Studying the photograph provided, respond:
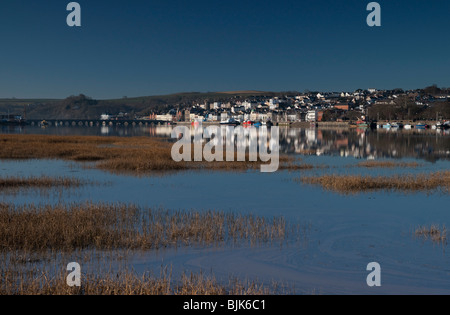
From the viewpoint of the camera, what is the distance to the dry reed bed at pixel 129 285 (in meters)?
9.70

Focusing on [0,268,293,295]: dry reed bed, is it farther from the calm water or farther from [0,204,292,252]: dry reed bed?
[0,204,292,252]: dry reed bed

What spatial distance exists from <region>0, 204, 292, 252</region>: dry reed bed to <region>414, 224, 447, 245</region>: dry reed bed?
4.39 meters

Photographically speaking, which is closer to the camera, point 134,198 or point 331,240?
point 331,240

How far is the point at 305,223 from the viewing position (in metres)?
17.8

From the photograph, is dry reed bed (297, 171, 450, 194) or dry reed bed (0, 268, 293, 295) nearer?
dry reed bed (0, 268, 293, 295)

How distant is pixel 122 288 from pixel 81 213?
7239mm

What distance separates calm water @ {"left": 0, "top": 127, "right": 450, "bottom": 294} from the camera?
11.9 metres

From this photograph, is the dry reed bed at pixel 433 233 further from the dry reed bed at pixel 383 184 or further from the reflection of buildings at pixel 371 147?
the reflection of buildings at pixel 371 147

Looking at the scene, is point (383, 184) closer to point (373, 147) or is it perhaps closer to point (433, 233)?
point (433, 233)

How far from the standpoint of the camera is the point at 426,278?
11711 mm

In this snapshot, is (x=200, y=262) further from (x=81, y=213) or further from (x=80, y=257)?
(x=81, y=213)

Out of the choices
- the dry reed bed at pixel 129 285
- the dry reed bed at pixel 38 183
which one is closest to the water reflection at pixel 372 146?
the dry reed bed at pixel 38 183

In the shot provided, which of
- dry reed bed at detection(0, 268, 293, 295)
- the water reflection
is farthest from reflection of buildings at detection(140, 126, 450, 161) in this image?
dry reed bed at detection(0, 268, 293, 295)
